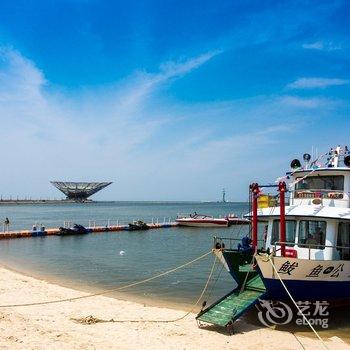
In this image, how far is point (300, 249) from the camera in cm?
1557

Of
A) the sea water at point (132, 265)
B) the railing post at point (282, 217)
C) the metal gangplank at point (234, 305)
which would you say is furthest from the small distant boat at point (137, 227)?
the railing post at point (282, 217)

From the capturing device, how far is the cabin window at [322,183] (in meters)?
16.8

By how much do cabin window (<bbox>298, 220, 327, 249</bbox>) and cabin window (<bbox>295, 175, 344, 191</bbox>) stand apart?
218 centimetres

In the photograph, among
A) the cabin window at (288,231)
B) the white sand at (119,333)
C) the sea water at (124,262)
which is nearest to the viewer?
the white sand at (119,333)

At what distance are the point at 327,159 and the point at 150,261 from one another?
17.2 m

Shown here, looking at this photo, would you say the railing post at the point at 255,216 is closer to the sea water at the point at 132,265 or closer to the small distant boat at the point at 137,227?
the sea water at the point at 132,265

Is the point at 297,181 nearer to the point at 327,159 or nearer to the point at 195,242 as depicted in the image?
the point at 327,159

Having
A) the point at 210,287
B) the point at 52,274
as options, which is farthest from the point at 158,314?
the point at 52,274

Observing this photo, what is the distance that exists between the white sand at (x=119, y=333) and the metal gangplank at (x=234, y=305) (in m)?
0.34

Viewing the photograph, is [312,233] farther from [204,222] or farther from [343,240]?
[204,222]

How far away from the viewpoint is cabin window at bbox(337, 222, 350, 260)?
1536cm

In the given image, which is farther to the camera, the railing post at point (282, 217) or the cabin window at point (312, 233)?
the cabin window at point (312, 233)

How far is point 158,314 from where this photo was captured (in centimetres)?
1525

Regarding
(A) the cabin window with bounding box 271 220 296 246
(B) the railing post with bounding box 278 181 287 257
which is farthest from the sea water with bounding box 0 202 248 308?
(B) the railing post with bounding box 278 181 287 257
